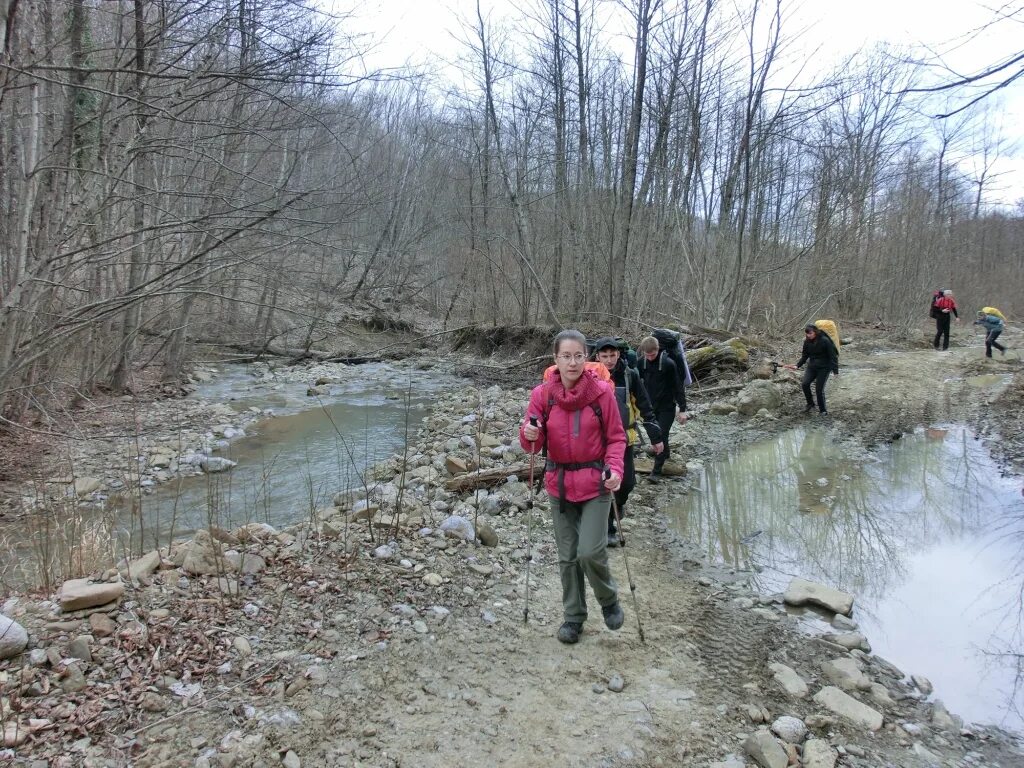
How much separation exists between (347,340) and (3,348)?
1965 centimetres

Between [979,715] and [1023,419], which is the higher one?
[1023,419]

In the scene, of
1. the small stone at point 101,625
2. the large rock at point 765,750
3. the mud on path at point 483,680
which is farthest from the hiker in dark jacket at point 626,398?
the small stone at point 101,625

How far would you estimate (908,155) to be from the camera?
90.8 feet

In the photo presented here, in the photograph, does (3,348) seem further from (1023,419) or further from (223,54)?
(1023,419)

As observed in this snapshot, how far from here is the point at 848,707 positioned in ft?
10.4

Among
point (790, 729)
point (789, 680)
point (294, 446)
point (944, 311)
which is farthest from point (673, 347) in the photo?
point (944, 311)

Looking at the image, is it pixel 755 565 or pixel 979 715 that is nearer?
pixel 979 715

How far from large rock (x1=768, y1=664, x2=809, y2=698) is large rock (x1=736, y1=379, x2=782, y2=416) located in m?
7.51

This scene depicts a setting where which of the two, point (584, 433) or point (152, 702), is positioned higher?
point (584, 433)

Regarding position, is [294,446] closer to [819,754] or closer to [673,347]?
[673,347]

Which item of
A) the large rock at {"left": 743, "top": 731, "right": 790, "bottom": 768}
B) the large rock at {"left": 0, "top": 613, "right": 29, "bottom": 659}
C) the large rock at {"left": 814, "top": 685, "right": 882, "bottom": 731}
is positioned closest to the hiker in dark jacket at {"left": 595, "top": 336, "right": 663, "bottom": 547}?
the large rock at {"left": 814, "top": 685, "right": 882, "bottom": 731}

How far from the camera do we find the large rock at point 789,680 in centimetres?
332

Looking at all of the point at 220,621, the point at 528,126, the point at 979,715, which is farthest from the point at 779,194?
the point at 220,621

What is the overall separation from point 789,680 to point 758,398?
7.86m
